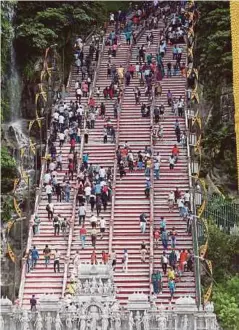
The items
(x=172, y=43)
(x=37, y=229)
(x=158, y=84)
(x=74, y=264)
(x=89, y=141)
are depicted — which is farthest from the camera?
(x=172, y=43)

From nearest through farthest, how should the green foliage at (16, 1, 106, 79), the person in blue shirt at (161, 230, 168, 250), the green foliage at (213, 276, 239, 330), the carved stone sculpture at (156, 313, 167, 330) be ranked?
the carved stone sculpture at (156, 313, 167, 330), the green foliage at (213, 276, 239, 330), the person in blue shirt at (161, 230, 168, 250), the green foliage at (16, 1, 106, 79)

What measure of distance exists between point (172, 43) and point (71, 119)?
8342 millimetres

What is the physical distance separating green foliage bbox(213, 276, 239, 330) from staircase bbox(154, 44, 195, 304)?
0.89 metres

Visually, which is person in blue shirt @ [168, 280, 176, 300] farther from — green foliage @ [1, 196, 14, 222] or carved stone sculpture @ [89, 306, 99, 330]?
green foliage @ [1, 196, 14, 222]

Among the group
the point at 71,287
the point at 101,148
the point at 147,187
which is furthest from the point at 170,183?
the point at 71,287

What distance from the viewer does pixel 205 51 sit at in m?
42.5

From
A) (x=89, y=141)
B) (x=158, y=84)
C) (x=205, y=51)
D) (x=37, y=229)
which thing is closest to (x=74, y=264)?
(x=37, y=229)

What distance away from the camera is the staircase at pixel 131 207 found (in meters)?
31.2

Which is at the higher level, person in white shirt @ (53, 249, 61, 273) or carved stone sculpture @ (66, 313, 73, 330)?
person in white shirt @ (53, 249, 61, 273)

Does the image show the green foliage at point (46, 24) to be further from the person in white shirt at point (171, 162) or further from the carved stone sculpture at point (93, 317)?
the carved stone sculpture at point (93, 317)

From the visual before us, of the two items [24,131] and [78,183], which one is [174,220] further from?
[24,131]

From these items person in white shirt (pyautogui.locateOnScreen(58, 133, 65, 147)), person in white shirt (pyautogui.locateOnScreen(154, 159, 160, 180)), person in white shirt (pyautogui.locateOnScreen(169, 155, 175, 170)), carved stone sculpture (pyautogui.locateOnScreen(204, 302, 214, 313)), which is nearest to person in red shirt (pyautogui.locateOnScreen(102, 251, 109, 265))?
carved stone sculpture (pyautogui.locateOnScreen(204, 302, 214, 313))

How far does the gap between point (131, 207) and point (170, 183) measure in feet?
6.45

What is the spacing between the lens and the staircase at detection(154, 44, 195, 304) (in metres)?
30.9
